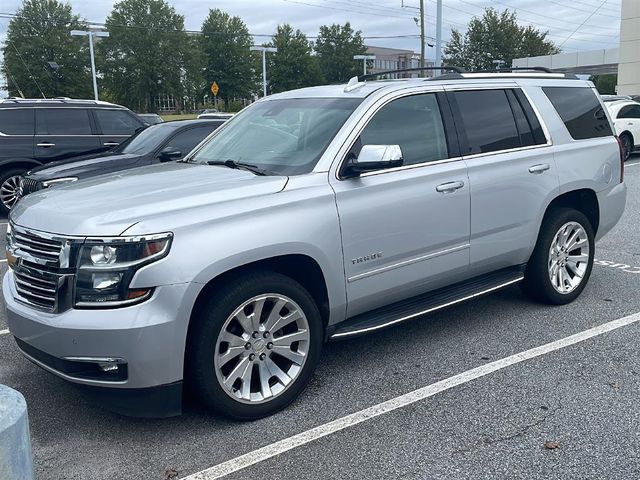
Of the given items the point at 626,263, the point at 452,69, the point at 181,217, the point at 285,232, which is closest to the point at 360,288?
the point at 285,232

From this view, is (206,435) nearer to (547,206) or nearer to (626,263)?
(547,206)

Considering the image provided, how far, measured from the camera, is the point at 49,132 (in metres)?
11.4

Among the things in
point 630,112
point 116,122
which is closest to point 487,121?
point 116,122

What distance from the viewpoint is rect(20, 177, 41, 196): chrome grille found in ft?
28.3

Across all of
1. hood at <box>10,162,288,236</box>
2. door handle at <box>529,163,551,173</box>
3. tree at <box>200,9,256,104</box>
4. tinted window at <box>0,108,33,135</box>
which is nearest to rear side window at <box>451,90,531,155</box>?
door handle at <box>529,163,551,173</box>

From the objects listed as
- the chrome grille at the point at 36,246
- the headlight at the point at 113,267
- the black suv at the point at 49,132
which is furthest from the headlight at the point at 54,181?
the headlight at the point at 113,267

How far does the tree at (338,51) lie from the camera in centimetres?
7547

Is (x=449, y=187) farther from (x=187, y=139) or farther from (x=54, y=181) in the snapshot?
(x=187, y=139)

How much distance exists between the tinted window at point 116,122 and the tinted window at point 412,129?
28.3 ft

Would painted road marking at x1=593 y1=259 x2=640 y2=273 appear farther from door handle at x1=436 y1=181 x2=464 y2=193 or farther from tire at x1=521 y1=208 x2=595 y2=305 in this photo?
door handle at x1=436 y1=181 x2=464 y2=193

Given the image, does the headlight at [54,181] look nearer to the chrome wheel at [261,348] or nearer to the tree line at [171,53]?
the chrome wheel at [261,348]

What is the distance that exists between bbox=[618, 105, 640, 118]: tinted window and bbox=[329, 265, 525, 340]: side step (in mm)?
13908

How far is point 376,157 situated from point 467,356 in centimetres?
162

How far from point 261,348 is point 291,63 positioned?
67.1m
